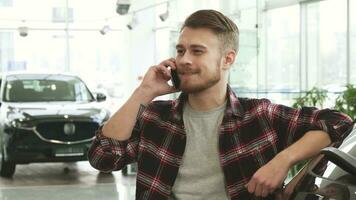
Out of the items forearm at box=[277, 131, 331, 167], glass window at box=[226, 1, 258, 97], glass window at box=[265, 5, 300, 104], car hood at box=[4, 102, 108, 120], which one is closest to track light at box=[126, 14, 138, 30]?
glass window at box=[265, 5, 300, 104]

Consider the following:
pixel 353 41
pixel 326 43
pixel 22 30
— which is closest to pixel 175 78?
pixel 353 41

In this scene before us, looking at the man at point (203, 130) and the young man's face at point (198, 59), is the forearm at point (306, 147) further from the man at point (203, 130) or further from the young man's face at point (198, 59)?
the young man's face at point (198, 59)

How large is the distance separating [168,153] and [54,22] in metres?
13.8

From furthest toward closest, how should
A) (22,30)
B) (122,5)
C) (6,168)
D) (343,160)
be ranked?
1. (22,30)
2. (122,5)
3. (6,168)
4. (343,160)

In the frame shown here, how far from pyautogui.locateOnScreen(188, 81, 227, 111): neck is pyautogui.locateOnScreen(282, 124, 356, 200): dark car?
1.46 ft

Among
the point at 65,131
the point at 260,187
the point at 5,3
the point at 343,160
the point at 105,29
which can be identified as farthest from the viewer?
the point at 105,29

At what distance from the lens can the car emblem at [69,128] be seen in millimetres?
8094

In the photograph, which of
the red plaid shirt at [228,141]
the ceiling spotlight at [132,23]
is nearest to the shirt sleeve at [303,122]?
the red plaid shirt at [228,141]

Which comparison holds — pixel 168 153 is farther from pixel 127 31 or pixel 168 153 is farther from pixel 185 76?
pixel 127 31

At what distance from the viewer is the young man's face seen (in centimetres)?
208

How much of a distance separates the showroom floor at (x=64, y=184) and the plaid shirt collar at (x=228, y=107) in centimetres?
439

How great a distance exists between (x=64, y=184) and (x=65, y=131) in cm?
78

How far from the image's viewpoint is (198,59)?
82.0 inches

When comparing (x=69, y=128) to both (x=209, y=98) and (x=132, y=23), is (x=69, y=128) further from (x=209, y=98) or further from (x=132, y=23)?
(x=132, y=23)
